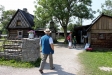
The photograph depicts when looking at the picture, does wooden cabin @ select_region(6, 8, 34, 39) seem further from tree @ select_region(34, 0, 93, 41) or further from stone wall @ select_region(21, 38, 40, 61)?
stone wall @ select_region(21, 38, 40, 61)

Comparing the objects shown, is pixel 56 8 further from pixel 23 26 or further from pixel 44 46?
pixel 44 46

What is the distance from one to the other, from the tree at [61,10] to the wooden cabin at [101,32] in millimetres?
7809

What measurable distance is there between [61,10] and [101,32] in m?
9.32

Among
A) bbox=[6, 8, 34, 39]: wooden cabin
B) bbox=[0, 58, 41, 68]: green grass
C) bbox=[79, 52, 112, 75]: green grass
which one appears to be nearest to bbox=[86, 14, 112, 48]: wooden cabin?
bbox=[79, 52, 112, 75]: green grass

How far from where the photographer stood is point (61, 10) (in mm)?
26844

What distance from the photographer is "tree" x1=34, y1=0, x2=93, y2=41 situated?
88.2ft

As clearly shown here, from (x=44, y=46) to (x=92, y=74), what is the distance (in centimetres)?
279

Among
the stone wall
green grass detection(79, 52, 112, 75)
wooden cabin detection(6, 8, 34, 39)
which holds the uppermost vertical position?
wooden cabin detection(6, 8, 34, 39)

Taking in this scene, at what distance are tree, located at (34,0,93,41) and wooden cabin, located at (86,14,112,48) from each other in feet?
25.6

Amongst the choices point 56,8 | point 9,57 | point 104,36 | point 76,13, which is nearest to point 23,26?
point 56,8

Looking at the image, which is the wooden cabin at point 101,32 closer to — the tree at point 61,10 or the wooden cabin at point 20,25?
the tree at point 61,10

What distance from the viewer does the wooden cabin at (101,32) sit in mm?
19656

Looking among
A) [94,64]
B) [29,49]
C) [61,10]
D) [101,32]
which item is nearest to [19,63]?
[29,49]

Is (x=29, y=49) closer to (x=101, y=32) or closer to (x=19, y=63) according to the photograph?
(x=19, y=63)
